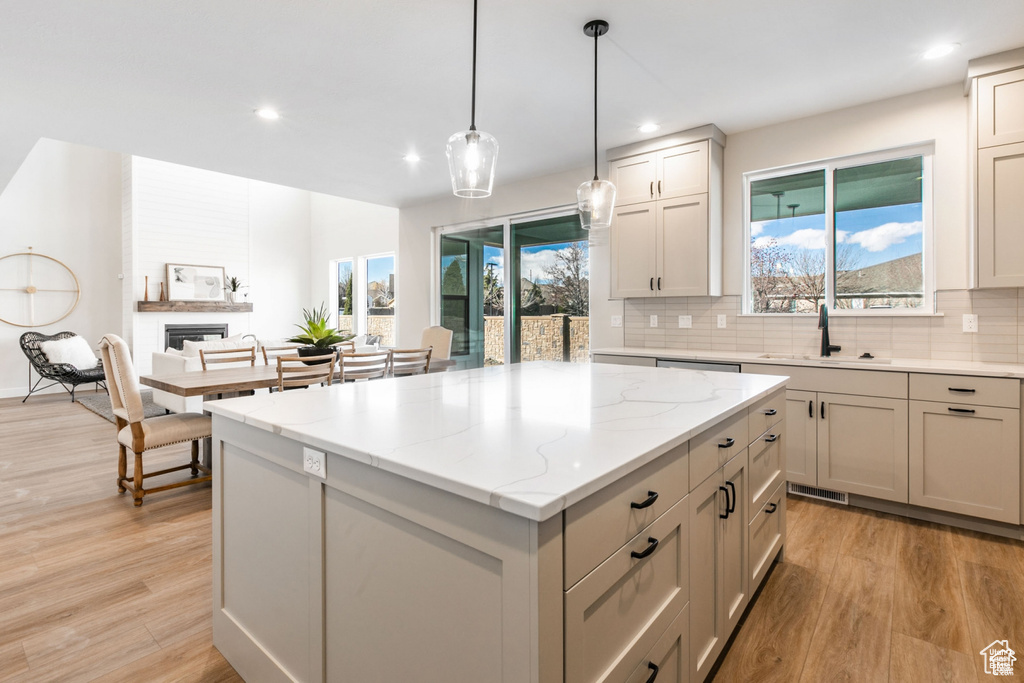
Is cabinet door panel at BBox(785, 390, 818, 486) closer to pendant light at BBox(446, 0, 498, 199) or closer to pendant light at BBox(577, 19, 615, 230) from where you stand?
pendant light at BBox(577, 19, 615, 230)

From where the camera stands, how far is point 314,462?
126 centimetres

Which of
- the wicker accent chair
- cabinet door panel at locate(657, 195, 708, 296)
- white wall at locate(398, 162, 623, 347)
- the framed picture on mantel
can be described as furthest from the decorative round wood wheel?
cabinet door panel at locate(657, 195, 708, 296)

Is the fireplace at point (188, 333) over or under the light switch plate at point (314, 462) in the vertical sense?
over

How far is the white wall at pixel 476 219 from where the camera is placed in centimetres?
464

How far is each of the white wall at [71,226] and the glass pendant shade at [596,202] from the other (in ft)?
27.9

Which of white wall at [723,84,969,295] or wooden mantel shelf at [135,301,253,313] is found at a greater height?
white wall at [723,84,969,295]

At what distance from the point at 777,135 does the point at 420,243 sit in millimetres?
4030

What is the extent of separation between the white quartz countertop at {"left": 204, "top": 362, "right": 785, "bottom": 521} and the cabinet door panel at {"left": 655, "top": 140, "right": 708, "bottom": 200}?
1991 mm

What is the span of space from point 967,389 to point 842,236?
1.34 m

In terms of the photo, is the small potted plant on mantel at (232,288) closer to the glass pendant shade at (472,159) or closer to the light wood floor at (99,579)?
the light wood floor at (99,579)

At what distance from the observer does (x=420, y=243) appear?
629 centimetres

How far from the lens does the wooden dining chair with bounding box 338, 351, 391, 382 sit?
12.3 ft

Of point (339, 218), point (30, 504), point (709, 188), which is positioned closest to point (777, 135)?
point (709, 188)

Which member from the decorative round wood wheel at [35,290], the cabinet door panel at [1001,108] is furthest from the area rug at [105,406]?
the cabinet door panel at [1001,108]
